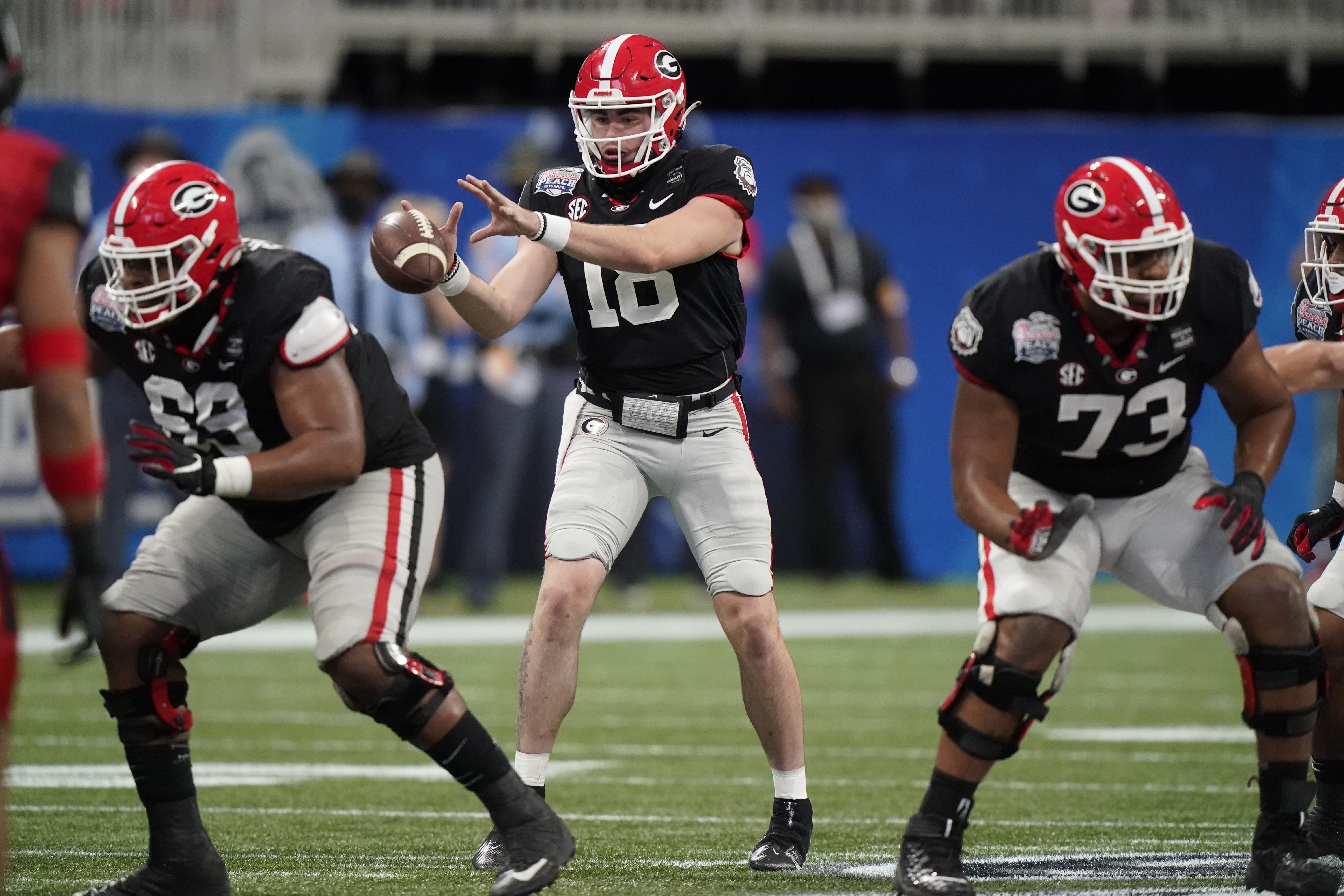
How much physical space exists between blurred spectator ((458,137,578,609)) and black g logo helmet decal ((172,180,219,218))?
6.49 metres

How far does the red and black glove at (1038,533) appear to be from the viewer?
3.95 metres

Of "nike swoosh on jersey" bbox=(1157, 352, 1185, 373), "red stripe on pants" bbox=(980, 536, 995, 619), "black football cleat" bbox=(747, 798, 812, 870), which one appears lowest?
"black football cleat" bbox=(747, 798, 812, 870)

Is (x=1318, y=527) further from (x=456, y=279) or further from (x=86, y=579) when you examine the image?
(x=86, y=579)

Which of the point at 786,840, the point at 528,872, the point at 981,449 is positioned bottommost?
the point at 786,840

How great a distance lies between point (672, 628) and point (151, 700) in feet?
20.3

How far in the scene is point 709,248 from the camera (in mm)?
4660

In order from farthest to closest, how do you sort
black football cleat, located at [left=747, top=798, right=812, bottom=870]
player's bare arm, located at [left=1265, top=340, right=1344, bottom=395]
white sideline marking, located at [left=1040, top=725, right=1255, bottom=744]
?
1. white sideline marking, located at [left=1040, top=725, right=1255, bottom=744]
2. black football cleat, located at [left=747, top=798, right=812, bottom=870]
3. player's bare arm, located at [left=1265, top=340, right=1344, bottom=395]

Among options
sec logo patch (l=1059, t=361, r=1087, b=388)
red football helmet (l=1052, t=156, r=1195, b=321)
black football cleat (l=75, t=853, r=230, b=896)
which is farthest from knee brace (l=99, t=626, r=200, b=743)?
red football helmet (l=1052, t=156, r=1195, b=321)

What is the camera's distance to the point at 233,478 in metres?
3.88

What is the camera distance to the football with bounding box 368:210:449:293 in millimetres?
4402

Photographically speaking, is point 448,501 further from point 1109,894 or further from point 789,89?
point 1109,894

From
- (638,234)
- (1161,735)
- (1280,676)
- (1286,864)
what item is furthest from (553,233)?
(1161,735)

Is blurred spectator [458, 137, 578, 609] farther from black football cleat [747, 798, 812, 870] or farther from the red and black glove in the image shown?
the red and black glove

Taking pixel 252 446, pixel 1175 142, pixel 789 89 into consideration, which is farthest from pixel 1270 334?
pixel 252 446
